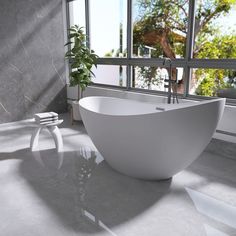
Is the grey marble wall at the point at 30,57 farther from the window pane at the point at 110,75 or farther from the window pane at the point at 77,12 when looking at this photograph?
the window pane at the point at 110,75

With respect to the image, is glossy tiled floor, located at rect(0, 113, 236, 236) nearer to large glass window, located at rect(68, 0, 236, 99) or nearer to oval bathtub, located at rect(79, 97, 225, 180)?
oval bathtub, located at rect(79, 97, 225, 180)

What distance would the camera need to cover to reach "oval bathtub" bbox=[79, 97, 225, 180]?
1.90 meters

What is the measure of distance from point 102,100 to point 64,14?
8.00 ft

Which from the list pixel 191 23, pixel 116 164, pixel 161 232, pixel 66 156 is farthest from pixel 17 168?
pixel 191 23

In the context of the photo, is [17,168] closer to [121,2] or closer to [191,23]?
[191,23]

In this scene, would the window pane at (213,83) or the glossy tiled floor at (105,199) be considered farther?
the window pane at (213,83)

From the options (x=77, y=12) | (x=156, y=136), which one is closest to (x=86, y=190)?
(x=156, y=136)

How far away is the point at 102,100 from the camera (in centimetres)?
319

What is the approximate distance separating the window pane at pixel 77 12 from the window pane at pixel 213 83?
253 cm

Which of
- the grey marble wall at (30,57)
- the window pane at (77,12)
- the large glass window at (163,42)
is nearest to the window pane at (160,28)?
the large glass window at (163,42)

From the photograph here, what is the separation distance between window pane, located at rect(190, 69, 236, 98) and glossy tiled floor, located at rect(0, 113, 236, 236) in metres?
0.76

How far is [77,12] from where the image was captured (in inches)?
186

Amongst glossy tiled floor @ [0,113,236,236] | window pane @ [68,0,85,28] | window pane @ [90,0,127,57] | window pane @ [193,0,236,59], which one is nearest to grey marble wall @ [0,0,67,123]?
window pane @ [68,0,85,28]

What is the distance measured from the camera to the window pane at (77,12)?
4620 mm
